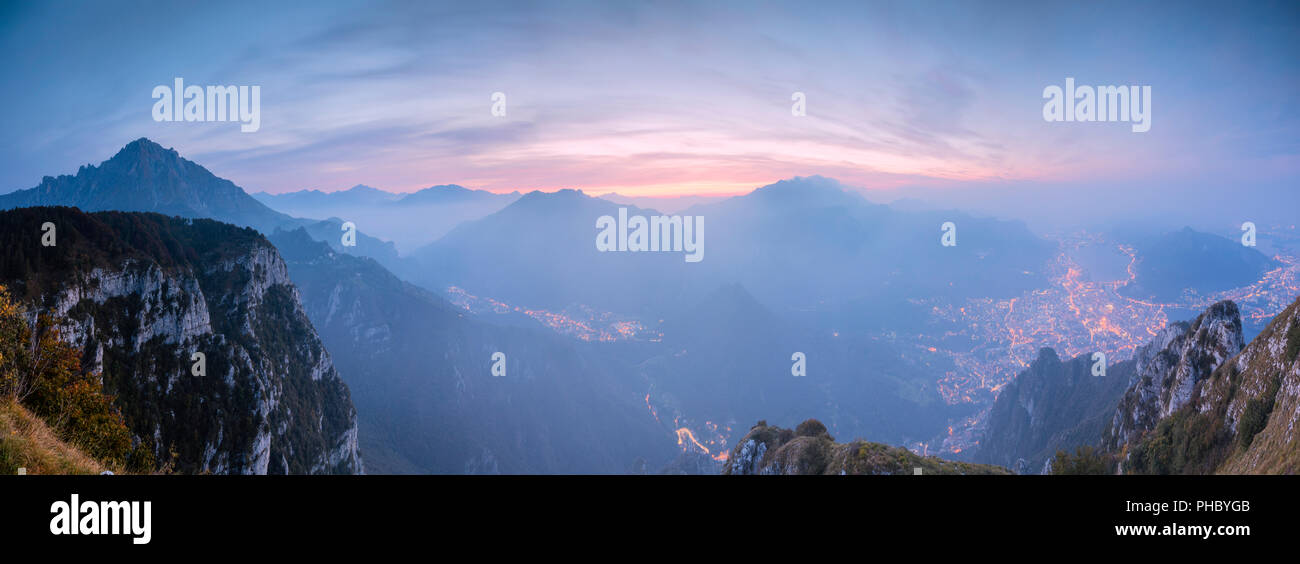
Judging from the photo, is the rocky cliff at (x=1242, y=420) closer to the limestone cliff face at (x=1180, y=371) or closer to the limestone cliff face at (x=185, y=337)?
the limestone cliff face at (x=1180, y=371)

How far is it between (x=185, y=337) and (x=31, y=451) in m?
73.4

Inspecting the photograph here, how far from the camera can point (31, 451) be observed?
1104 centimetres

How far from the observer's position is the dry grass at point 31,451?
10539 mm

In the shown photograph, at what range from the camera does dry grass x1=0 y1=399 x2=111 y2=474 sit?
10.5 metres

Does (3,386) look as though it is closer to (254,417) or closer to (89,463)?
(89,463)

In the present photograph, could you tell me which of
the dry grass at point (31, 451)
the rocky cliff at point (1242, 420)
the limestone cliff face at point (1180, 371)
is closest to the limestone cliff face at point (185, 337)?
the dry grass at point (31, 451)

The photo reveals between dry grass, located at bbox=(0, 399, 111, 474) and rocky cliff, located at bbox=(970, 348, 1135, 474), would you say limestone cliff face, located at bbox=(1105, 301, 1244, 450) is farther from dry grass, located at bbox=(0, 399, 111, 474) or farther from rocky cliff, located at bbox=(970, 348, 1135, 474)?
dry grass, located at bbox=(0, 399, 111, 474)

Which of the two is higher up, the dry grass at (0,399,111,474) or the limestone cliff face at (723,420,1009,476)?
the dry grass at (0,399,111,474)

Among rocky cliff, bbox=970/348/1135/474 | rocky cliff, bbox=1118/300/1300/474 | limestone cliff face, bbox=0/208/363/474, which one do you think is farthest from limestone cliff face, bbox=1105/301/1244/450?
limestone cliff face, bbox=0/208/363/474

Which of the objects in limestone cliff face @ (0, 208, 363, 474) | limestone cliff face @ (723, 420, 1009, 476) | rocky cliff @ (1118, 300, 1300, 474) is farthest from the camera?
limestone cliff face @ (0, 208, 363, 474)

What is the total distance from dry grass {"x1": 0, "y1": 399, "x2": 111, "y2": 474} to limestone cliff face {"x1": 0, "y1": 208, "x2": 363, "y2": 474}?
151 ft

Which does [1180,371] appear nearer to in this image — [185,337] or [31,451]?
[31,451]

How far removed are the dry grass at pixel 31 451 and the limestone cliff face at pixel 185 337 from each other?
151 feet
